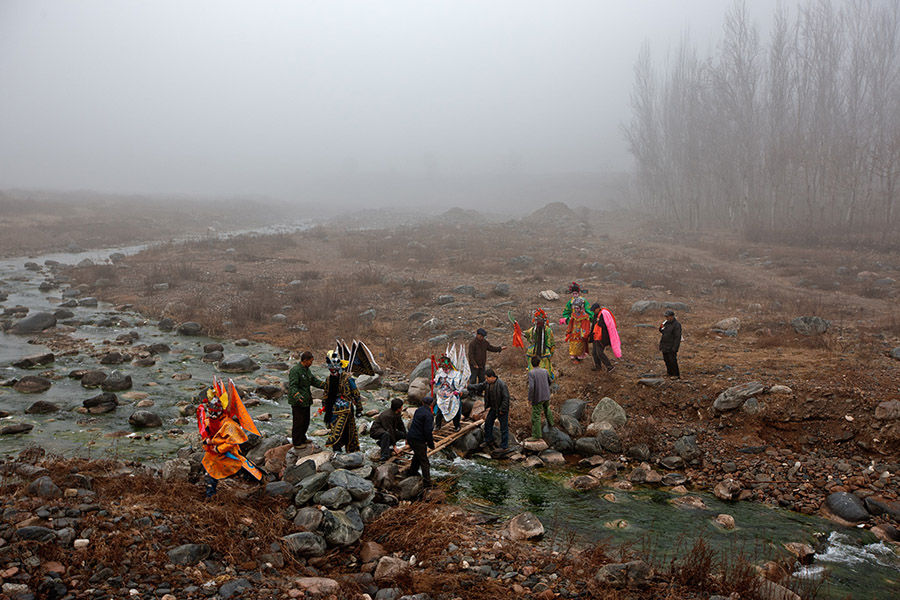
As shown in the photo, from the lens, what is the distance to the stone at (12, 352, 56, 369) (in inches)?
473

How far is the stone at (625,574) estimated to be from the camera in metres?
5.06

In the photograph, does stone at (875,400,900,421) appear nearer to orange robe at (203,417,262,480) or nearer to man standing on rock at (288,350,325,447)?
man standing on rock at (288,350,325,447)

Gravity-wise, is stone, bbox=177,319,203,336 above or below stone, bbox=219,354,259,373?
above

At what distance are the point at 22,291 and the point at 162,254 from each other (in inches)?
402

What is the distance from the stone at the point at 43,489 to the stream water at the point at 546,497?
7.43 ft

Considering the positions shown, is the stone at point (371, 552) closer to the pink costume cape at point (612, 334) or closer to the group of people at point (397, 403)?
the group of people at point (397, 403)

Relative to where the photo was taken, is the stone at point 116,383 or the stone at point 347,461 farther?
the stone at point 116,383

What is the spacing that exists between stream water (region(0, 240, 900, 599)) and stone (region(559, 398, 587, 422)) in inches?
70.3

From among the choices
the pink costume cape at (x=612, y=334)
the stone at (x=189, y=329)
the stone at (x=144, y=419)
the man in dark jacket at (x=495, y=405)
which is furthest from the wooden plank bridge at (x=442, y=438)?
the stone at (x=189, y=329)

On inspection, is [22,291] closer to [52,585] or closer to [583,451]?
[52,585]

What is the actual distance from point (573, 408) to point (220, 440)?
6.78 m

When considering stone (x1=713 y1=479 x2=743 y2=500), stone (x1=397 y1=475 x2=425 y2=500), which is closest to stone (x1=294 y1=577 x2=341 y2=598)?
stone (x1=397 y1=475 x2=425 y2=500)

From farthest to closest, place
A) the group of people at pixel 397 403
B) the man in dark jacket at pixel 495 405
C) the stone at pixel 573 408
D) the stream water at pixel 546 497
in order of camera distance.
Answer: the stone at pixel 573 408 < the man in dark jacket at pixel 495 405 < the group of people at pixel 397 403 < the stream water at pixel 546 497

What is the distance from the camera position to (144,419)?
9.23 meters
